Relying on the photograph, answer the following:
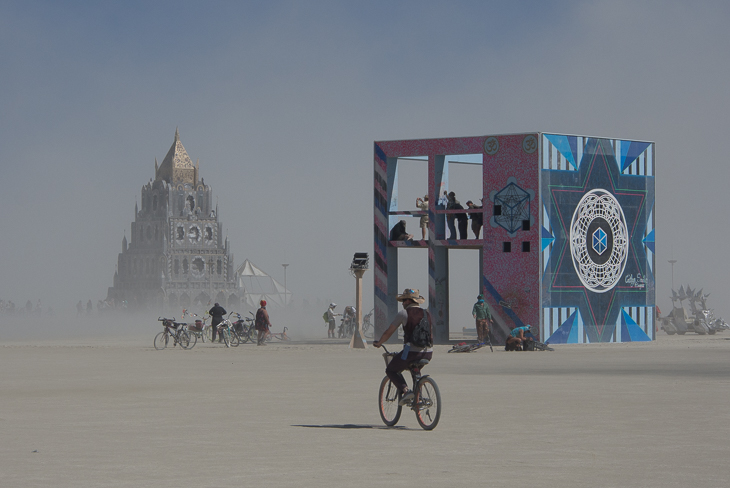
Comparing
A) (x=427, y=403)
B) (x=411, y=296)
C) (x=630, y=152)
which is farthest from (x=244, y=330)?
(x=427, y=403)

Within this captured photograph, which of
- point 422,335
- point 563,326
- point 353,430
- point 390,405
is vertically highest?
point 422,335

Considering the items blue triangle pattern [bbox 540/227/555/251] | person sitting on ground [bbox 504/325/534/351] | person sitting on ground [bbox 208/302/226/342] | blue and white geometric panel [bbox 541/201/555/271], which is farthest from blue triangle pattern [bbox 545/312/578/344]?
person sitting on ground [bbox 208/302/226/342]

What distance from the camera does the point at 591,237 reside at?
137 feet

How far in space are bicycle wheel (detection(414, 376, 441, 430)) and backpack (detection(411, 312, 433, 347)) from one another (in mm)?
431

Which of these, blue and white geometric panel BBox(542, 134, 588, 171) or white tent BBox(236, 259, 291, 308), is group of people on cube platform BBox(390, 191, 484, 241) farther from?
white tent BBox(236, 259, 291, 308)

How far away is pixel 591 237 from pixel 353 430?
29.6 meters

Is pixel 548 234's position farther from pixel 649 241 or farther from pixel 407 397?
pixel 407 397

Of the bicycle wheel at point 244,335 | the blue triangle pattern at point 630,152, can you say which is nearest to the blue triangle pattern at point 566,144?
the blue triangle pattern at point 630,152

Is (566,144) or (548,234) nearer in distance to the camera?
(548,234)

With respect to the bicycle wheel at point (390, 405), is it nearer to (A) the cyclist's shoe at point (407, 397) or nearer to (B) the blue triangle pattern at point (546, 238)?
(A) the cyclist's shoe at point (407, 397)

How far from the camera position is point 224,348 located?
130 ft

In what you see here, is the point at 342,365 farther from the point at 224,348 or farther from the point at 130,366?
the point at 224,348

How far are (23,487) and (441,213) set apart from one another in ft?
111

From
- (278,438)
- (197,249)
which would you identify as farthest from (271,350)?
(197,249)
